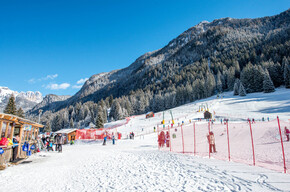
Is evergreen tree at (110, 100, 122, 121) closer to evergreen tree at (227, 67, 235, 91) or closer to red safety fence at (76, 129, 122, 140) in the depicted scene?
red safety fence at (76, 129, 122, 140)

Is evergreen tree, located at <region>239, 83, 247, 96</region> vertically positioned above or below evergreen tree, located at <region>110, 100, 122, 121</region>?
above

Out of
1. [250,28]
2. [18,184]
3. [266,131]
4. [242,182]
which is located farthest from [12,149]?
[250,28]

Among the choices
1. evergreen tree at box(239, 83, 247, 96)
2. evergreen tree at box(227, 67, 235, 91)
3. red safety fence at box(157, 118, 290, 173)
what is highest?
evergreen tree at box(227, 67, 235, 91)

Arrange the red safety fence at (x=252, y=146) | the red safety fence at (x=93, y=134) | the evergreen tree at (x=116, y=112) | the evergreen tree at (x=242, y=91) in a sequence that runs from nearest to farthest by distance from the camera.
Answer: the red safety fence at (x=252, y=146)
the red safety fence at (x=93, y=134)
the evergreen tree at (x=242, y=91)
the evergreen tree at (x=116, y=112)

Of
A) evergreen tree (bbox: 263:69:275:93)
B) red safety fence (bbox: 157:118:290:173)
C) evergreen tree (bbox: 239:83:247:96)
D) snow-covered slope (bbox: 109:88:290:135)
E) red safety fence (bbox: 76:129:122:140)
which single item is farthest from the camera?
evergreen tree (bbox: 239:83:247:96)

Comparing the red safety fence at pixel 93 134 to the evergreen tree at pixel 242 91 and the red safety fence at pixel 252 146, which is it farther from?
the evergreen tree at pixel 242 91

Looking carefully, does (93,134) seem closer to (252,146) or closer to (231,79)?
(252,146)

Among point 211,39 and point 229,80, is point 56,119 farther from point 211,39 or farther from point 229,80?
point 211,39

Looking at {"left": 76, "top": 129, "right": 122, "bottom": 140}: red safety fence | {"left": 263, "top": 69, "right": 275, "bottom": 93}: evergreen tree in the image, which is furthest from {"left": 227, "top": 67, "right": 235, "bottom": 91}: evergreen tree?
{"left": 76, "top": 129, "right": 122, "bottom": 140}: red safety fence

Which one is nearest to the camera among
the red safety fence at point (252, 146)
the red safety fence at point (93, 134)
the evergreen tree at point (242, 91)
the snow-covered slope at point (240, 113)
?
Result: the red safety fence at point (252, 146)

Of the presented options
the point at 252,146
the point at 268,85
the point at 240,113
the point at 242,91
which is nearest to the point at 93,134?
the point at 252,146

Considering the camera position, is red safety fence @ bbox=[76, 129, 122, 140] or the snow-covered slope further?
the snow-covered slope

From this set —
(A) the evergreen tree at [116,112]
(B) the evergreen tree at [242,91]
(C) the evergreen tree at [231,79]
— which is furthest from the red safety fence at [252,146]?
(C) the evergreen tree at [231,79]

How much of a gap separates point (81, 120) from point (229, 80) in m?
91.5
